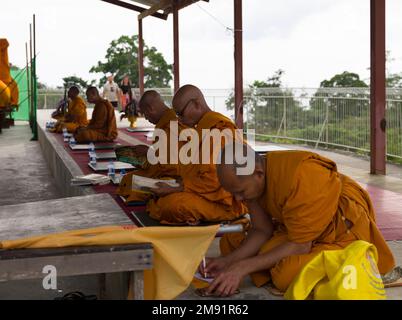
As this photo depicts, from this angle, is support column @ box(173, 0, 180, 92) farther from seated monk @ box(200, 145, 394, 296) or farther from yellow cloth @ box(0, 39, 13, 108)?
seated monk @ box(200, 145, 394, 296)

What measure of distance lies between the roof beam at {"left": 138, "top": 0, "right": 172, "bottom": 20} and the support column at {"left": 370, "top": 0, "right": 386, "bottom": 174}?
7.58m

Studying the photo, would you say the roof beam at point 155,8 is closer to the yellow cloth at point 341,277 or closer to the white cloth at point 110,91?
the white cloth at point 110,91

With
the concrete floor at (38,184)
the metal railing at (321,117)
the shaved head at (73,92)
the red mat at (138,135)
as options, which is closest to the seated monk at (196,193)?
the concrete floor at (38,184)

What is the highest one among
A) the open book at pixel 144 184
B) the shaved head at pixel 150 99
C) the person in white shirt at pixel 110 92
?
the person in white shirt at pixel 110 92

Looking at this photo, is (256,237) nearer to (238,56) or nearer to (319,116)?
(238,56)

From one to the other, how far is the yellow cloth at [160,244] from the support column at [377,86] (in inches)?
210

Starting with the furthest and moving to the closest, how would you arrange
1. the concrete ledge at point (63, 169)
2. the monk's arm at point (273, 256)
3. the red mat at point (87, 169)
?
the concrete ledge at point (63, 169) → the red mat at point (87, 169) → the monk's arm at point (273, 256)

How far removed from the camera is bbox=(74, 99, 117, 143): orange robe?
10.2m

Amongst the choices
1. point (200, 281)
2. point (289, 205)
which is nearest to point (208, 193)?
point (200, 281)

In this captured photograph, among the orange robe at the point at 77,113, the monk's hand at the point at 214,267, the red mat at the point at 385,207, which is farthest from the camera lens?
the orange robe at the point at 77,113

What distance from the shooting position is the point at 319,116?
11297mm

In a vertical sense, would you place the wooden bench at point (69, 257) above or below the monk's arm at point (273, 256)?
above

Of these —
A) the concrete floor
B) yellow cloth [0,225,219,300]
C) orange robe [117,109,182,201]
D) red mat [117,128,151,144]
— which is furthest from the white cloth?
yellow cloth [0,225,219,300]

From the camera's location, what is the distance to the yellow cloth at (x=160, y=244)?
2.49 m
